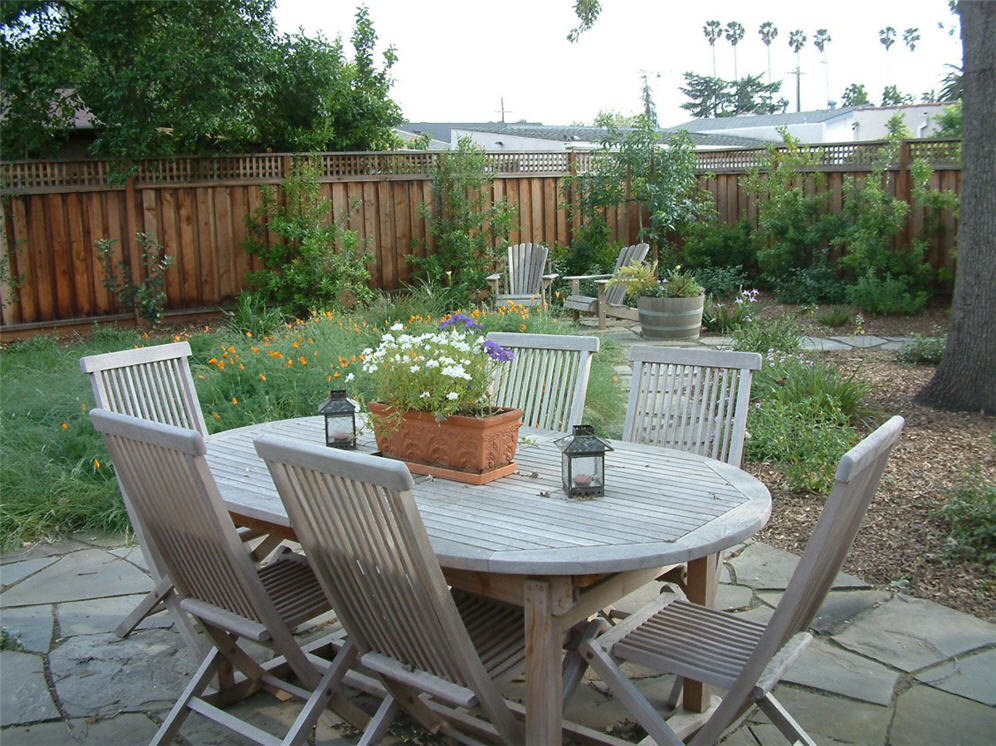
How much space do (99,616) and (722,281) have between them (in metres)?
8.26

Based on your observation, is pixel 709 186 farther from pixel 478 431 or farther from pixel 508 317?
pixel 478 431

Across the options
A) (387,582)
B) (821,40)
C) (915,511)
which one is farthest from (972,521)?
(821,40)

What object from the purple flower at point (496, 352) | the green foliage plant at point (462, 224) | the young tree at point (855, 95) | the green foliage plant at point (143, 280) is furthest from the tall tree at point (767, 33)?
the purple flower at point (496, 352)

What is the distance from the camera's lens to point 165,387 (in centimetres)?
357

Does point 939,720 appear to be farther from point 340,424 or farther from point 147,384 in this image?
point 147,384

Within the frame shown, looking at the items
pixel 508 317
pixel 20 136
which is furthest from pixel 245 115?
pixel 508 317

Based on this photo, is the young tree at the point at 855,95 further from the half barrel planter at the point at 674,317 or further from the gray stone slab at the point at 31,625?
the gray stone slab at the point at 31,625

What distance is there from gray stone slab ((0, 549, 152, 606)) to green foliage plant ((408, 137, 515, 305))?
256 inches

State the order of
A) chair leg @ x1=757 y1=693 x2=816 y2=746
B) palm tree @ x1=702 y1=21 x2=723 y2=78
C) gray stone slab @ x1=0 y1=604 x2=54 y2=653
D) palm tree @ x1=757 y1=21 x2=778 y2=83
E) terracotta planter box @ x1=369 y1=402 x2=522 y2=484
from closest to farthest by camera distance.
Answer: chair leg @ x1=757 y1=693 x2=816 y2=746 → terracotta planter box @ x1=369 y1=402 x2=522 y2=484 → gray stone slab @ x1=0 y1=604 x2=54 y2=653 → palm tree @ x1=702 y1=21 x2=723 y2=78 → palm tree @ x1=757 y1=21 x2=778 y2=83

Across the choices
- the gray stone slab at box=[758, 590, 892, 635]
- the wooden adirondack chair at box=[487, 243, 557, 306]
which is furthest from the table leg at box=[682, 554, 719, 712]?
the wooden adirondack chair at box=[487, 243, 557, 306]

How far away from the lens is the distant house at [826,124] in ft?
95.3

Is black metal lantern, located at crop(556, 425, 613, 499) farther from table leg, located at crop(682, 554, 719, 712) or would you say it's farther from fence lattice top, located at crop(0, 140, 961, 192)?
fence lattice top, located at crop(0, 140, 961, 192)

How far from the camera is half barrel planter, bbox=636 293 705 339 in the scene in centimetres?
832

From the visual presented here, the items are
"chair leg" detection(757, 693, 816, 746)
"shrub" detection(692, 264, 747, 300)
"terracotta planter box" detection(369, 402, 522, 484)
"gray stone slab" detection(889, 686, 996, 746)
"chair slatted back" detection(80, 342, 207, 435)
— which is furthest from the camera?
"shrub" detection(692, 264, 747, 300)
